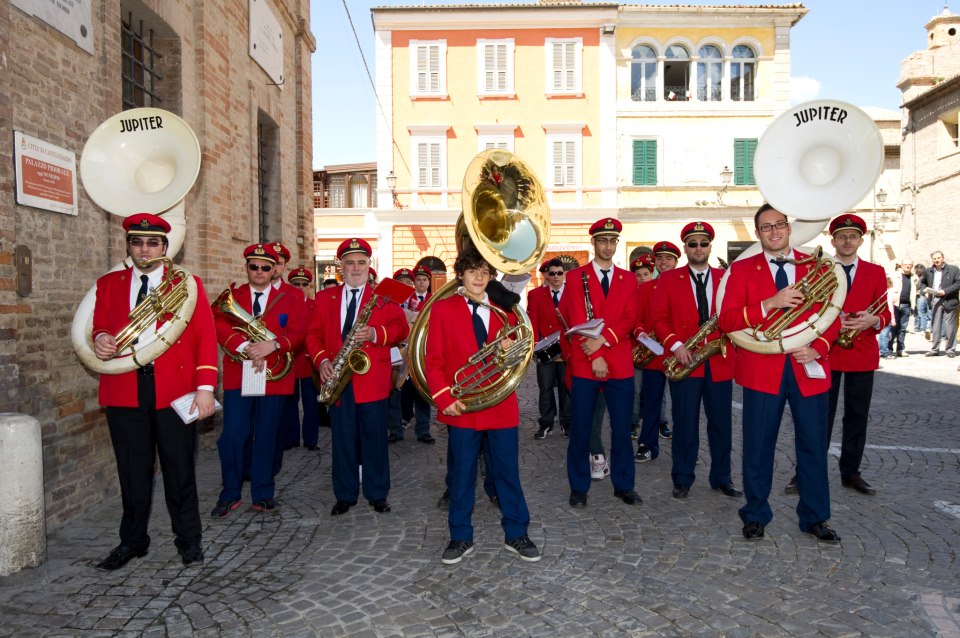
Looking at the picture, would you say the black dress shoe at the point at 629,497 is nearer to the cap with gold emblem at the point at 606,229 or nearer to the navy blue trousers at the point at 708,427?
the navy blue trousers at the point at 708,427

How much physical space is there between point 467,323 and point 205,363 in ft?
5.48

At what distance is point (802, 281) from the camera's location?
172 inches

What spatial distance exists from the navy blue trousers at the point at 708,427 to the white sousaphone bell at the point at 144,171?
3.78 m

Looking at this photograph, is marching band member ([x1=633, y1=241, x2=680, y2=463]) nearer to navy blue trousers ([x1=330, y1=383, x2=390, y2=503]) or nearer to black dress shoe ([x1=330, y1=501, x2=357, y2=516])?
navy blue trousers ([x1=330, y1=383, x2=390, y2=503])

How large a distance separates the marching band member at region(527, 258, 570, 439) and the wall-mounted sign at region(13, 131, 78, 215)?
170 inches

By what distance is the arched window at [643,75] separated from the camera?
946 inches

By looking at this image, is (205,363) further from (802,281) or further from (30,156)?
(802,281)

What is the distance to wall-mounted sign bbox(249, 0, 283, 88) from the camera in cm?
936

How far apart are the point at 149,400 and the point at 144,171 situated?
5.01ft

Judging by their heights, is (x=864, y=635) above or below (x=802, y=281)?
below

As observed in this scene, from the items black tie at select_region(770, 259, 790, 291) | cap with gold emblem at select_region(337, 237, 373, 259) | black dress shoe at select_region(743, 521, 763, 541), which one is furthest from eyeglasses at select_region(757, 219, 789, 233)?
cap with gold emblem at select_region(337, 237, 373, 259)

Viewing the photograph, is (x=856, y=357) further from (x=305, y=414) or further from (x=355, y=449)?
(x=305, y=414)

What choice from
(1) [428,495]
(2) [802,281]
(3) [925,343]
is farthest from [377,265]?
(2) [802,281]

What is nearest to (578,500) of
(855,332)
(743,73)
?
(855,332)
